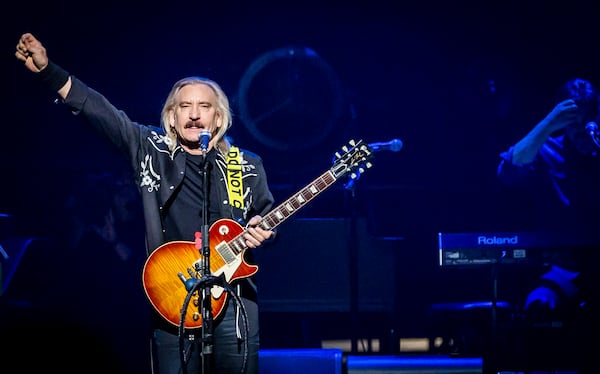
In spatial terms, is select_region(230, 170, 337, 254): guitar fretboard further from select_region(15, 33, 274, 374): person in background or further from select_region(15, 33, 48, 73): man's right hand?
select_region(15, 33, 48, 73): man's right hand

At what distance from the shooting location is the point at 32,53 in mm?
3488

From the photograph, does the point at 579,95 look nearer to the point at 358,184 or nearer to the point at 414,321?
the point at 358,184

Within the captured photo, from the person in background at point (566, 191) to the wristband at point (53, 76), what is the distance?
3201 millimetres

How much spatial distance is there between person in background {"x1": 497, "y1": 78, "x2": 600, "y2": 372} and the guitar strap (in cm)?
231

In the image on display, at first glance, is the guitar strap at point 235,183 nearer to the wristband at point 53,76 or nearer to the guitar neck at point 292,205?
the guitar neck at point 292,205

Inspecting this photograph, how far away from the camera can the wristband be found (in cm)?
354

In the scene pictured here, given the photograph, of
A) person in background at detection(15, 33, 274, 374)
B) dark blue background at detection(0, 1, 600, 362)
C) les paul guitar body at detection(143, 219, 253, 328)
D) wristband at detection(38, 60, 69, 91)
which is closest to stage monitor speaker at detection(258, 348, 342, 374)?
person in background at detection(15, 33, 274, 374)

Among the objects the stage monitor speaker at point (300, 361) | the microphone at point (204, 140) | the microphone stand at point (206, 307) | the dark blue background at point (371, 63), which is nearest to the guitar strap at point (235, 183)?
the microphone at point (204, 140)

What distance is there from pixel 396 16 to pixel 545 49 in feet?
4.66

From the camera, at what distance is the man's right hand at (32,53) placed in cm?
347

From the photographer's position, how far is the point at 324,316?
735cm

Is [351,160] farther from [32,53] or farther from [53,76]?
[32,53]

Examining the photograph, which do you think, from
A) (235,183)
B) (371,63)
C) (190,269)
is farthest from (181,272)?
(371,63)

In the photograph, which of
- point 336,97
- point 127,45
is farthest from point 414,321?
point 127,45
